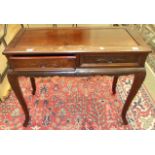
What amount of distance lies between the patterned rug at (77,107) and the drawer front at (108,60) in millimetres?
636

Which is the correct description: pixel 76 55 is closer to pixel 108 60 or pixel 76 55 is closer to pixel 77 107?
pixel 108 60

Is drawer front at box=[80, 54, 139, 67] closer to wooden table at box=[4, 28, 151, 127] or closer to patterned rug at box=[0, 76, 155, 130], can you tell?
wooden table at box=[4, 28, 151, 127]

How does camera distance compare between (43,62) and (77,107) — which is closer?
(43,62)

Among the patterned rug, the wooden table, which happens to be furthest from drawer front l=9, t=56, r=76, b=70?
the patterned rug

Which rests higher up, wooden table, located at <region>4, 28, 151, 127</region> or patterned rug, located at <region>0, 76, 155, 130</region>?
wooden table, located at <region>4, 28, 151, 127</region>

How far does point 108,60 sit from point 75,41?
26 cm

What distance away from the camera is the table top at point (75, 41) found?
1086 millimetres

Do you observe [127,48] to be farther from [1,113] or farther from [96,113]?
[1,113]

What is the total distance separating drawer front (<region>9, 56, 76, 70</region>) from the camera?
1101 mm

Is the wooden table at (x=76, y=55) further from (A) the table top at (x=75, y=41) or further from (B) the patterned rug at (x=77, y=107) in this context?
(B) the patterned rug at (x=77, y=107)

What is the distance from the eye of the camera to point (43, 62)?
112 centimetres

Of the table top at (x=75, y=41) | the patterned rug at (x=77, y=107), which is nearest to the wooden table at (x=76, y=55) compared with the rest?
the table top at (x=75, y=41)

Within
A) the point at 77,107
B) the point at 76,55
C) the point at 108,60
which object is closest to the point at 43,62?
the point at 76,55

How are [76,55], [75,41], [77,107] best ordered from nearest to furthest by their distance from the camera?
[76,55] → [75,41] → [77,107]
